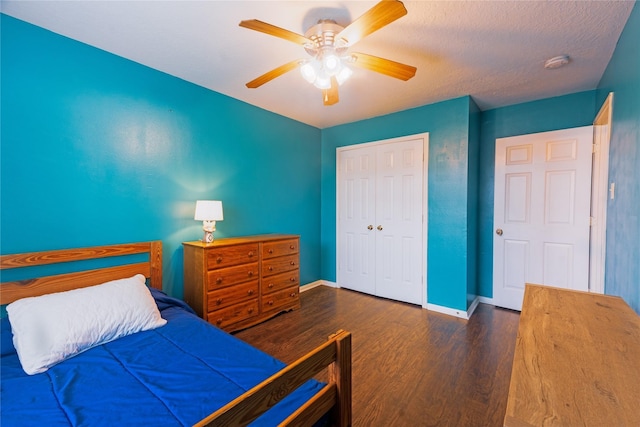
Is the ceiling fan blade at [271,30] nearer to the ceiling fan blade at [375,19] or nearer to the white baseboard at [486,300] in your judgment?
the ceiling fan blade at [375,19]

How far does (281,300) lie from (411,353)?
4.76ft

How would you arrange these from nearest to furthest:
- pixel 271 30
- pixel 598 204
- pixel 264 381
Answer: pixel 264 381 → pixel 271 30 → pixel 598 204

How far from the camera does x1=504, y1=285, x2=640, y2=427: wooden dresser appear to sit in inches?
24.6

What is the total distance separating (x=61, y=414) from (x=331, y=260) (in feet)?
11.1

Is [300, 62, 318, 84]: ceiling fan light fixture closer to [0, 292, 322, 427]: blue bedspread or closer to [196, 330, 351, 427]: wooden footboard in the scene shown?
[196, 330, 351, 427]: wooden footboard

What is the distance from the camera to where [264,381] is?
76 cm

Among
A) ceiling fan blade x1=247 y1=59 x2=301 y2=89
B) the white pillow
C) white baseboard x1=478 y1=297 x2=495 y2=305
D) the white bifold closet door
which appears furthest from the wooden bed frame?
white baseboard x1=478 y1=297 x2=495 y2=305

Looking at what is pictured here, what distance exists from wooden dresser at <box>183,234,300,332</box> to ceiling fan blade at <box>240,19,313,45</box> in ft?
5.62

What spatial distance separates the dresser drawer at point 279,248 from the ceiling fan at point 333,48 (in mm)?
1630

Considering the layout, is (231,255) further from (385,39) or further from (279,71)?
(385,39)


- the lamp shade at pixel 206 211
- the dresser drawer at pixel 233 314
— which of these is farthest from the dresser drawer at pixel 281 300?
the lamp shade at pixel 206 211

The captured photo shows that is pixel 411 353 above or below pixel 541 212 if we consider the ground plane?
below

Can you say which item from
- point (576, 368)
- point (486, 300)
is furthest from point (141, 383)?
point (486, 300)

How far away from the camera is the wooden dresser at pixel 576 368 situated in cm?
62
